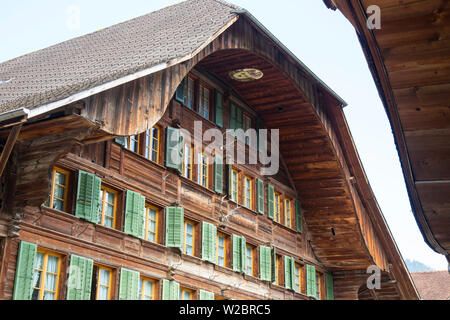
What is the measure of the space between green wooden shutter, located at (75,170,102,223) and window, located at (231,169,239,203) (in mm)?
5607

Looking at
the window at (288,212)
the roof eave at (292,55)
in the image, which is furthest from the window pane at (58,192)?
the window at (288,212)

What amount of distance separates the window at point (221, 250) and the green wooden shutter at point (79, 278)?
5.15 metres

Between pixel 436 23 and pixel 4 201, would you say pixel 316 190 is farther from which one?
pixel 436 23

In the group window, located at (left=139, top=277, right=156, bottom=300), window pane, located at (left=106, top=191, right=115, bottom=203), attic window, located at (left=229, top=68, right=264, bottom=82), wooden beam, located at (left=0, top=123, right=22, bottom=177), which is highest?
attic window, located at (left=229, top=68, right=264, bottom=82)

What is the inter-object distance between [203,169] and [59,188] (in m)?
5.13

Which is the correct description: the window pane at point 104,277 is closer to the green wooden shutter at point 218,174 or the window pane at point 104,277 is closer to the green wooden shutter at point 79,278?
the green wooden shutter at point 79,278

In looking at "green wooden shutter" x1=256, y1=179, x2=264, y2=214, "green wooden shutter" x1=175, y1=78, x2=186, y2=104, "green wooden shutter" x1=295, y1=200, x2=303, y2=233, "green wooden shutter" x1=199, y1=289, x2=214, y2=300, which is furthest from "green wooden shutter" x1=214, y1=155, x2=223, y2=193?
"green wooden shutter" x1=295, y1=200, x2=303, y2=233

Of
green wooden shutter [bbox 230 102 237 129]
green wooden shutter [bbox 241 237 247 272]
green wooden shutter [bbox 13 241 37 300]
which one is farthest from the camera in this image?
→ green wooden shutter [bbox 230 102 237 129]

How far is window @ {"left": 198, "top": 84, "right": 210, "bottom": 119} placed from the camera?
17.6 m

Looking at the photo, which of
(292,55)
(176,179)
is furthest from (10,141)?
(292,55)

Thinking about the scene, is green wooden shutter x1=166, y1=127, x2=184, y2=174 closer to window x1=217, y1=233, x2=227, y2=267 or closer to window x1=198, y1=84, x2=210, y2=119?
window x1=198, y1=84, x2=210, y2=119

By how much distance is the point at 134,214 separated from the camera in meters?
14.3

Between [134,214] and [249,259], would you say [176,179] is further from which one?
[249,259]

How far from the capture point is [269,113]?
19.9 m
